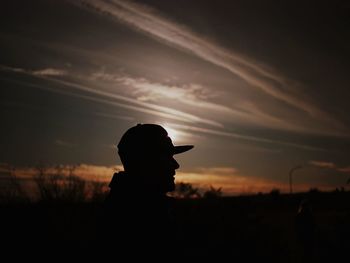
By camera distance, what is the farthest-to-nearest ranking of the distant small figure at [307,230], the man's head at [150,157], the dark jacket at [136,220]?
the distant small figure at [307,230] < the man's head at [150,157] < the dark jacket at [136,220]

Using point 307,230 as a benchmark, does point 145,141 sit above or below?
above

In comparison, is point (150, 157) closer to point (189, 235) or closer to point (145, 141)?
point (145, 141)

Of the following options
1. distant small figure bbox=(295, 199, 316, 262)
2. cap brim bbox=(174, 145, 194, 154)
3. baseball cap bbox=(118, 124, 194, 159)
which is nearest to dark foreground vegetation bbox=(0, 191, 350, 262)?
distant small figure bbox=(295, 199, 316, 262)

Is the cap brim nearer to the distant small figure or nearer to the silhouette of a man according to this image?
the silhouette of a man

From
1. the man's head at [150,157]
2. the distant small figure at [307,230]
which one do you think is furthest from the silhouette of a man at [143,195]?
the distant small figure at [307,230]

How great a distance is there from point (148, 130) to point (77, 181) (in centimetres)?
1219

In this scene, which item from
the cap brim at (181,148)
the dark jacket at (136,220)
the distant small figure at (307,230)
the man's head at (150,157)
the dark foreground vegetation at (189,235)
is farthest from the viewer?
the distant small figure at (307,230)

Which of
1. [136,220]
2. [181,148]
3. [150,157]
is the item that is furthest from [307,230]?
[136,220]

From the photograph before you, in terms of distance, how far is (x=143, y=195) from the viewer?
4785 mm

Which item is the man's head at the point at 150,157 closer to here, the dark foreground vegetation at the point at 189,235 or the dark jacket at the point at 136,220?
the dark jacket at the point at 136,220

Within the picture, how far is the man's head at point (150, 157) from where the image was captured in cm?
492

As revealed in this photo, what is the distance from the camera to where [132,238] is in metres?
4.57

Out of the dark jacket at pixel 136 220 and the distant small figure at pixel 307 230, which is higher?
the dark jacket at pixel 136 220

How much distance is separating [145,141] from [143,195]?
Result: 2.03ft
